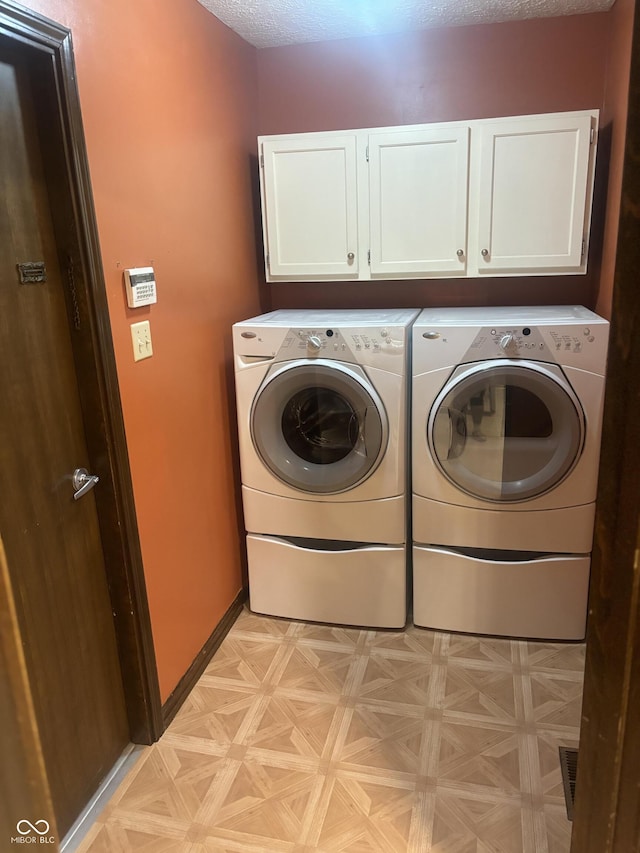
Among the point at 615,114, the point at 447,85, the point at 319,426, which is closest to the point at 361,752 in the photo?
the point at 319,426

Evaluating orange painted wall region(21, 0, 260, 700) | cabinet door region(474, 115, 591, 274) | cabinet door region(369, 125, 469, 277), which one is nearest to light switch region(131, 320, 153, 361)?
orange painted wall region(21, 0, 260, 700)

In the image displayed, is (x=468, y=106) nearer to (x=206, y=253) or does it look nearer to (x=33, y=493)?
(x=206, y=253)

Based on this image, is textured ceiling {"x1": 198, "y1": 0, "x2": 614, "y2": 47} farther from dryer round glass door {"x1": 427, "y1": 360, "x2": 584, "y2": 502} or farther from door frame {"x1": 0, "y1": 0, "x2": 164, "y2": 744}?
dryer round glass door {"x1": 427, "y1": 360, "x2": 584, "y2": 502}

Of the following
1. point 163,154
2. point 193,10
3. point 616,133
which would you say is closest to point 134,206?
point 163,154

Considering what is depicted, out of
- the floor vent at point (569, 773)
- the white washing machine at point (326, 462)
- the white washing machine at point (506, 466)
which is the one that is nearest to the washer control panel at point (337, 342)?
the white washing machine at point (326, 462)

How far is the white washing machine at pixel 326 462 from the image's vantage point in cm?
228

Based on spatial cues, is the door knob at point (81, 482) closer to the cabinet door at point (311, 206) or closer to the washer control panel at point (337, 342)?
the washer control panel at point (337, 342)

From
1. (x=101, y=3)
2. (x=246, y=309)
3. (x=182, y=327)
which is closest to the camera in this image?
(x=101, y=3)

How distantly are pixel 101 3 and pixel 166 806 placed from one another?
2.19 m

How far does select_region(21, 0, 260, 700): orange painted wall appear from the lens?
1728mm

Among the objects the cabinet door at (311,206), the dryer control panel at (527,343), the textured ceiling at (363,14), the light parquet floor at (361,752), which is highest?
the textured ceiling at (363,14)

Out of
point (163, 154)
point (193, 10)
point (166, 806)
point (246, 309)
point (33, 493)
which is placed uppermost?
point (193, 10)

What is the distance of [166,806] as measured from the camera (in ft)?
5.88

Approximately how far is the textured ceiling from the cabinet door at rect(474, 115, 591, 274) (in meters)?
0.47
